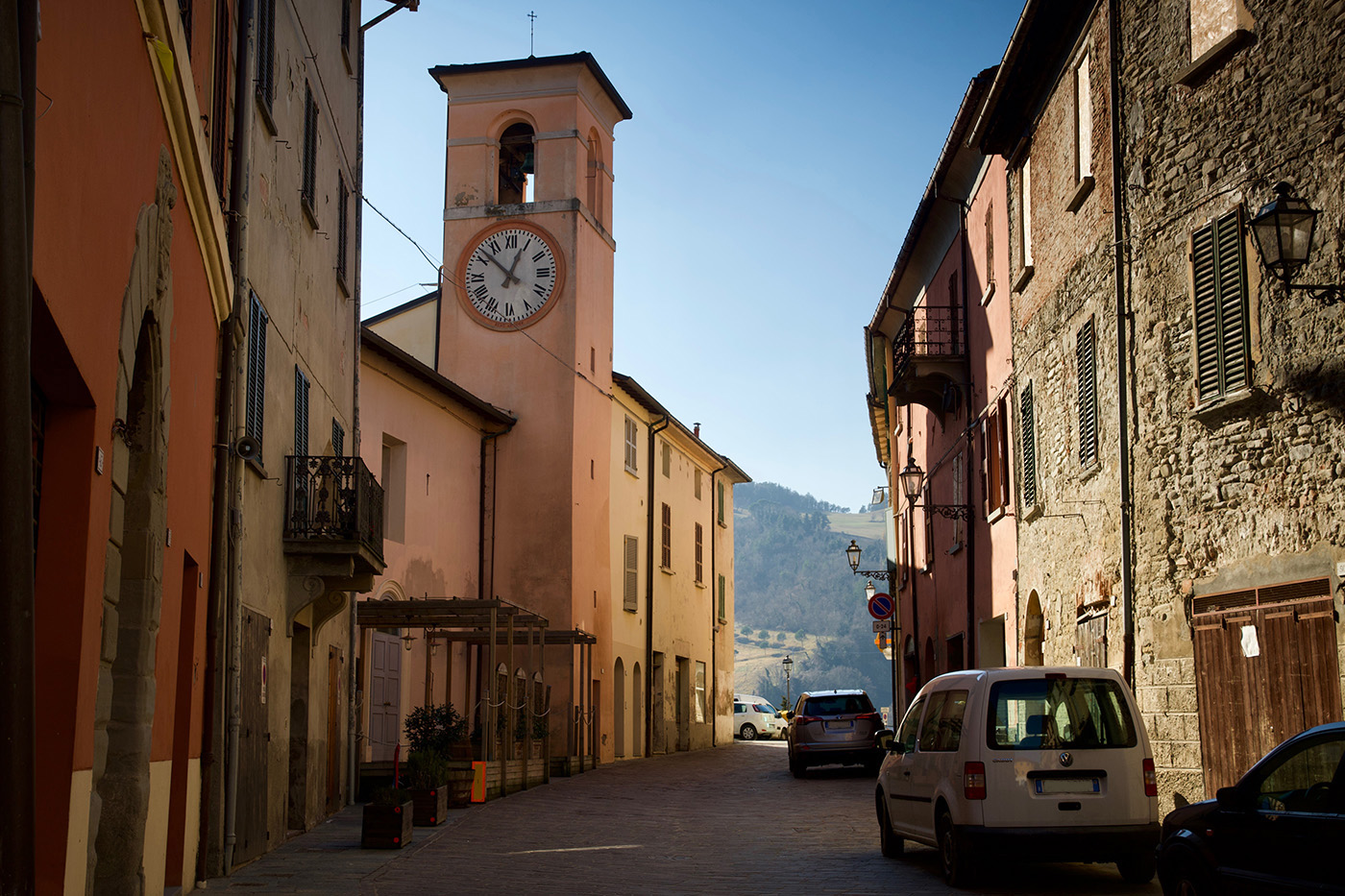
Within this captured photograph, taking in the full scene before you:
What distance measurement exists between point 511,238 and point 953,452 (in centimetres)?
1332

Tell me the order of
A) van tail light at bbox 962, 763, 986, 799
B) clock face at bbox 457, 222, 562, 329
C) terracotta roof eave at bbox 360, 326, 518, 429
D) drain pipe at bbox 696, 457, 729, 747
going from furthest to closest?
1. drain pipe at bbox 696, 457, 729, 747
2. clock face at bbox 457, 222, 562, 329
3. terracotta roof eave at bbox 360, 326, 518, 429
4. van tail light at bbox 962, 763, 986, 799

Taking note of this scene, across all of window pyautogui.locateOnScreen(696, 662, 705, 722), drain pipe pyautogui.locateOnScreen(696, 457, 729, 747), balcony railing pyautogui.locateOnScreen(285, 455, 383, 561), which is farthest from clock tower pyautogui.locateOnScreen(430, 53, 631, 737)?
balcony railing pyautogui.locateOnScreen(285, 455, 383, 561)

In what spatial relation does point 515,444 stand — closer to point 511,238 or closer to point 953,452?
point 511,238

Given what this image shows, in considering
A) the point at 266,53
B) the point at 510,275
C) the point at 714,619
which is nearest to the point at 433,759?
the point at 266,53

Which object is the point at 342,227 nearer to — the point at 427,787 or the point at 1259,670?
the point at 427,787

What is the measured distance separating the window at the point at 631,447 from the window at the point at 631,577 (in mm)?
1841

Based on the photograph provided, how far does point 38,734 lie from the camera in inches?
227

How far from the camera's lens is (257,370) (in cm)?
1279

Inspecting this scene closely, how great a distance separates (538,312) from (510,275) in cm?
119

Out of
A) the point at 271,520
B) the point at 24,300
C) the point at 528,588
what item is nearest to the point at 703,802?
the point at 271,520

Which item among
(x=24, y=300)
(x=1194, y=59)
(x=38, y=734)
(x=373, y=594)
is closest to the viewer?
(x=24, y=300)

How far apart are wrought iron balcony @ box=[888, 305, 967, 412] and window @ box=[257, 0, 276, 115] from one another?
11.4 m

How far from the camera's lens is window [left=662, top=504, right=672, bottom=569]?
40.2m

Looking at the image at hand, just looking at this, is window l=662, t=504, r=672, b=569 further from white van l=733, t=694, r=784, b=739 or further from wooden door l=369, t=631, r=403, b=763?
white van l=733, t=694, r=784, b=739
